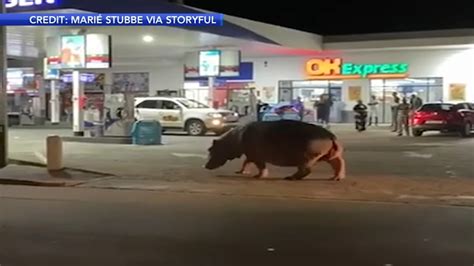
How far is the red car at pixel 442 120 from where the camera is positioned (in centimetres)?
3067

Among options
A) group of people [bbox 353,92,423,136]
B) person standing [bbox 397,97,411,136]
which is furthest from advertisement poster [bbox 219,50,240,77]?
person standing [bbox 397,97,411,136]

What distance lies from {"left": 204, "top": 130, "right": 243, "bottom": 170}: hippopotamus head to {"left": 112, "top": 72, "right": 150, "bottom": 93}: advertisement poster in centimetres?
3270

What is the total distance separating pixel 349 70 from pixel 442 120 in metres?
12.7

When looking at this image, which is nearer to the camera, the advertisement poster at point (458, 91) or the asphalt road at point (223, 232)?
the asphalt road at point (223, 232)

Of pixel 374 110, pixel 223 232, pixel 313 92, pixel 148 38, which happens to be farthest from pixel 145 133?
pixel 374 110

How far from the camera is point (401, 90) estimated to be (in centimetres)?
4309

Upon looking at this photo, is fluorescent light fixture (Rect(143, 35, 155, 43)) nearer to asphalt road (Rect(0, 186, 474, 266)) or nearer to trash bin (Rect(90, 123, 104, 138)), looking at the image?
trash bin (Rect(90, 123, 104, 138))

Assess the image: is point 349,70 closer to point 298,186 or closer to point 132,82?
point 132,82

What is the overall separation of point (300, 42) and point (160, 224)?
28.9m

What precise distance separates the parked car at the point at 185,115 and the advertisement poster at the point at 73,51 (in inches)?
211

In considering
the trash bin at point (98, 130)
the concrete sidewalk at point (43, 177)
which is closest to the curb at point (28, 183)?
the concrete sidewalk at point (43, 177)

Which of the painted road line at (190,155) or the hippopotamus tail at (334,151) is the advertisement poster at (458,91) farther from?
the hippopotamus tail at (334,151)

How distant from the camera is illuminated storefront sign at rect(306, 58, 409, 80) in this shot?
42.1 metres

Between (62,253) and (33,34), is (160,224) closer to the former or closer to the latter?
(62,253)
